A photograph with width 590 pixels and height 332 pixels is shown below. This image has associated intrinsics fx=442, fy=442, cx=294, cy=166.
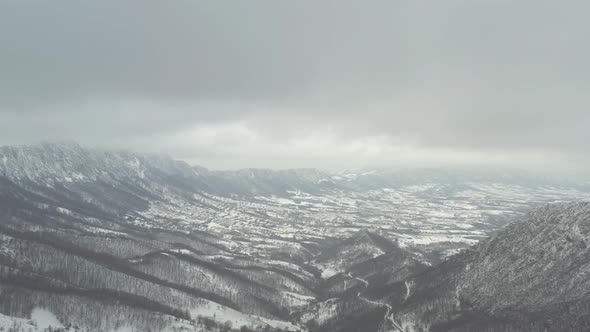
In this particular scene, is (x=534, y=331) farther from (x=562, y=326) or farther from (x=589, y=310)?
(x=589, y=310)

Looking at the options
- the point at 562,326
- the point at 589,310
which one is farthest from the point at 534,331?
the point at 589,310
